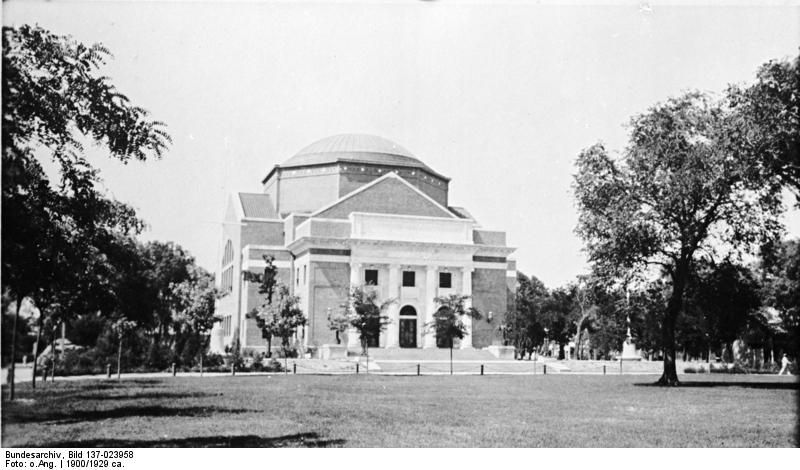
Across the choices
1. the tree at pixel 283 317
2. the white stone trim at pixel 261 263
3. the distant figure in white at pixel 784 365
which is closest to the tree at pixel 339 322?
the tree at pixel 283 317

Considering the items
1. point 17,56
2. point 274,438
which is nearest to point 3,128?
point 17,56

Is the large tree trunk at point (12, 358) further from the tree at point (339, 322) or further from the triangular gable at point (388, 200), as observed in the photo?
the triangular gable at point (388, 200)

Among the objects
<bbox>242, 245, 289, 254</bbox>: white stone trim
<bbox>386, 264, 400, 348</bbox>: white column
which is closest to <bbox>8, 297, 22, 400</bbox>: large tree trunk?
<bbox>386, 264, 400, 348</bbox>: white column

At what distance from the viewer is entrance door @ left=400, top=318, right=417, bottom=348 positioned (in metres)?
51.8

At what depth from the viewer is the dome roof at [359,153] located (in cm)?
5512

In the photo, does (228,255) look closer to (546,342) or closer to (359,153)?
(359,153)

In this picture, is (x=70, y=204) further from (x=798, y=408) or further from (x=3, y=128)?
(x=798, y=408)

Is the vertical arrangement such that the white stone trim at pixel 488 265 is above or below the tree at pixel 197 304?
above

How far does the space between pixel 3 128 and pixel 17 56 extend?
3.84 ft

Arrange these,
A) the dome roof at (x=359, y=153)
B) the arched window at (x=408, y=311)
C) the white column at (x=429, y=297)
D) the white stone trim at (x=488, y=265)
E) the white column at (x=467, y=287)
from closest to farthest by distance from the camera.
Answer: the white column at (x=429, y=297)
the arched window at (x=408, y=311)
the white column at (x=467, y=287)
the white stone trim at (x=488, y=265)
the dome roof at (x=359, y=153)

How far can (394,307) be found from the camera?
51.3 meters

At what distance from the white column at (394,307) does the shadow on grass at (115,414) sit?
110ft

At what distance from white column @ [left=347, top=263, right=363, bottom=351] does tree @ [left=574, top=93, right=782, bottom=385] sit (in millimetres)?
21221

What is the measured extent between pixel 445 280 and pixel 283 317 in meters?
12.9
